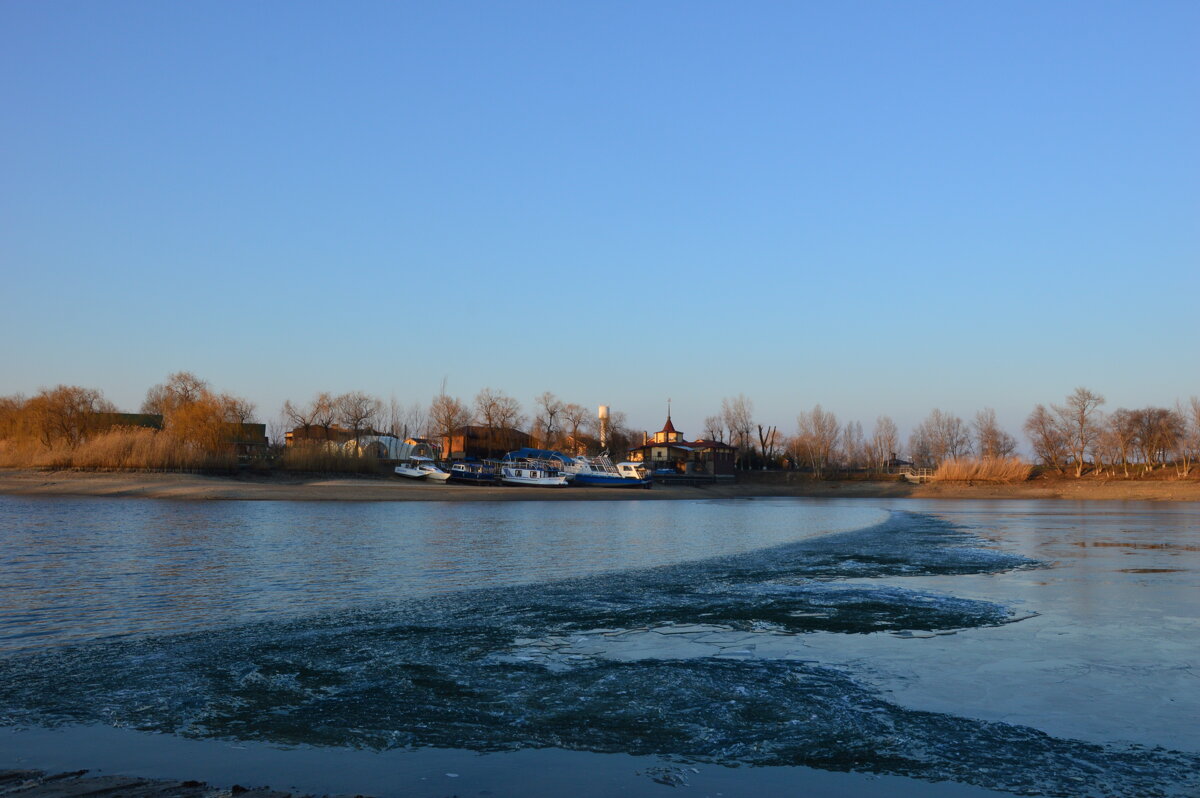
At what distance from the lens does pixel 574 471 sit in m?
80.9

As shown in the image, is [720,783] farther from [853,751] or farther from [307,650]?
[307,650]

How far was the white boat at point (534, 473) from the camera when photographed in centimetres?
7700

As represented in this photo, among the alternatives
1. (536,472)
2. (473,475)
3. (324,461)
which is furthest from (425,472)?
(536,472)

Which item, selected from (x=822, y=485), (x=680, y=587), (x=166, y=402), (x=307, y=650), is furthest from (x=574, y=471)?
(x=307, y=650)

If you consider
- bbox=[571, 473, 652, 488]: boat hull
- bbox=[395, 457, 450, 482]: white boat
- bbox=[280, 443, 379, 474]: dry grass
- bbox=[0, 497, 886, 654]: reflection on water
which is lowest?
bbox=[0, 497, 886, 654]: reflection on water

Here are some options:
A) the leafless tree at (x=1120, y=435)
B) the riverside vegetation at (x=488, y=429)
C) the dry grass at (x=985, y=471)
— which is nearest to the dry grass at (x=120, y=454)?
the riverside vegetation at (x=488, y=429)

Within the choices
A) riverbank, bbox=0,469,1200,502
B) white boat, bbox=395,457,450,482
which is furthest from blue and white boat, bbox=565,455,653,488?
white boat, bbox=395,457,450,482

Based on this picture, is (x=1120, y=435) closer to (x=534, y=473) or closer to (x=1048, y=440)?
(x=1048, y=440)

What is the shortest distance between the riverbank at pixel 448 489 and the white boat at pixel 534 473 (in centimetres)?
421

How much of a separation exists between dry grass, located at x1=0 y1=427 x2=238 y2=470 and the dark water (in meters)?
43.6

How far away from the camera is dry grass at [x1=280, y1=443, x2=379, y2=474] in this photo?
68306mm

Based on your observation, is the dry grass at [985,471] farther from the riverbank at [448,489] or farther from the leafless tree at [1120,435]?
the leafless tree at [1120,435]

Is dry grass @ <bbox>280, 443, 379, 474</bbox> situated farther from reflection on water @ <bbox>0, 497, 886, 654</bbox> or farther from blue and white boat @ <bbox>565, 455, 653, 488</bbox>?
reflection on water @ <bbox>0, 497, 886, 654</bbox>

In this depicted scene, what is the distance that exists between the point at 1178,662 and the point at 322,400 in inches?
3803
